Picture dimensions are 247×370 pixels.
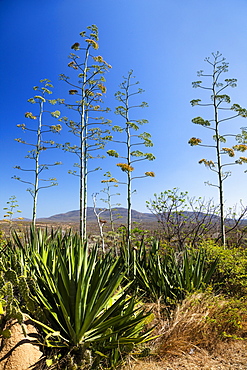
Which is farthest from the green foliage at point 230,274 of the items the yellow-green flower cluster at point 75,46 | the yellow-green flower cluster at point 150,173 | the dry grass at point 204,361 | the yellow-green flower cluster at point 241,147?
the yellow-green flower cluster at point 75,46

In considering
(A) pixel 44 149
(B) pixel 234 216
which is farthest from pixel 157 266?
(A) pixel 44 149

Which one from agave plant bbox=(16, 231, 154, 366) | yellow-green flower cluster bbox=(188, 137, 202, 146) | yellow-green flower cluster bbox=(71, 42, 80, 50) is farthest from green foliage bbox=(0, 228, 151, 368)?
yellow-green flower cluster bbox=(71, 42, 80, 50)

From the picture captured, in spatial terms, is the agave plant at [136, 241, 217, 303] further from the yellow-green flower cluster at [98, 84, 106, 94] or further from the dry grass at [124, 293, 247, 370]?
the yellow-green flower cluster at [98, 84, 106, 94]

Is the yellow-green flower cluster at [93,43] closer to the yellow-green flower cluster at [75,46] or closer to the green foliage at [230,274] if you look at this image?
the yellow-green flower cluster at [75,46]

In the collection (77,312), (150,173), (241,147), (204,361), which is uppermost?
(241,147)

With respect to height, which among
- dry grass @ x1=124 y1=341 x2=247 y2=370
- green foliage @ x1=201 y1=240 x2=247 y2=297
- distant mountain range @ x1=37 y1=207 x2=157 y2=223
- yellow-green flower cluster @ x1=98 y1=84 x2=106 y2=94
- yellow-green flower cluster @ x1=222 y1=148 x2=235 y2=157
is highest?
yellow-green flower cluster @ x1=98 y1=84 x2=106 y2=94

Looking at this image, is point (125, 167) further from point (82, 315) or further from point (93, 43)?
point (82, 315)

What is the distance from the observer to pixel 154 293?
3814 millimetres

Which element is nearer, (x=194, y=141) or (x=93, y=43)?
(x=194, y=141)

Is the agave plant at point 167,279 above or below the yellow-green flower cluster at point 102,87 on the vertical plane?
below

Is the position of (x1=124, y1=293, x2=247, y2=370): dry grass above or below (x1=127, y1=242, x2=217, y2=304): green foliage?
below

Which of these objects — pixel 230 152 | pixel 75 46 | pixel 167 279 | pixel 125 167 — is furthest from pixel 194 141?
pixel 75 46

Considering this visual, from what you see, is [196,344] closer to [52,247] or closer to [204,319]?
[204,319]

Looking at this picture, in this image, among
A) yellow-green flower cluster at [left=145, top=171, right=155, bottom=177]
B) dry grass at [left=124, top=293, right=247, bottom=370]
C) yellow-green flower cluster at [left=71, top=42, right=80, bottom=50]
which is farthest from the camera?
yellow-green flower cluster at [left=71, top=42, right=80, bottom=50]
